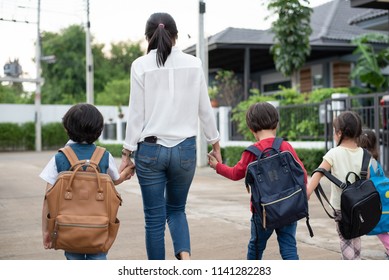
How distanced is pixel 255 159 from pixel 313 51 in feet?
55.8

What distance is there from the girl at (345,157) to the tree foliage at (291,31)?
1362 centimetres

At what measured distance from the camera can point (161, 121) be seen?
3467mm

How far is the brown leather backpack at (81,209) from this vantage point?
9.87ft

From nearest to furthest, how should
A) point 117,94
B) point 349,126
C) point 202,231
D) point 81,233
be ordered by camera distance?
point 81,233, point 349,126, point 202,231, point 117,94

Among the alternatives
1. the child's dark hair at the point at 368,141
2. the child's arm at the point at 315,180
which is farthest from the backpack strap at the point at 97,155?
the child's dark hair at the point at 368,141

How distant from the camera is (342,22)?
22.0 metres

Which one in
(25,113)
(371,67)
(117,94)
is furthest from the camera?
(117,94)

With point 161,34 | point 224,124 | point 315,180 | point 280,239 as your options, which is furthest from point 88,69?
point 280,239

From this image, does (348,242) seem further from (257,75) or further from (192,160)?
(257,75)

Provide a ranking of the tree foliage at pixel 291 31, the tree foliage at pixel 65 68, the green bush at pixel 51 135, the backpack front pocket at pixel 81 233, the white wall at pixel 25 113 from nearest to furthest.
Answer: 1. the backpack front pocket at pixel 81 233
2. the tree foliage at pixel 291 31
3. the white wall at pixel 25 113
4. the green bush at pixel 51 135
5. the tree foliage at pixel 65 68

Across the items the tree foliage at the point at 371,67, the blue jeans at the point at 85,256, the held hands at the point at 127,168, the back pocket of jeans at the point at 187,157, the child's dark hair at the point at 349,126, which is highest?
the tree foliage at the point at 371,67

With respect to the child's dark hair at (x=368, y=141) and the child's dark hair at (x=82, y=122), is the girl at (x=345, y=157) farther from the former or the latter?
the child's dark hair at (x=82, y=122)

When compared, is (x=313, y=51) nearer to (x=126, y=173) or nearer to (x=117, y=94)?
(x=126, y=173)
